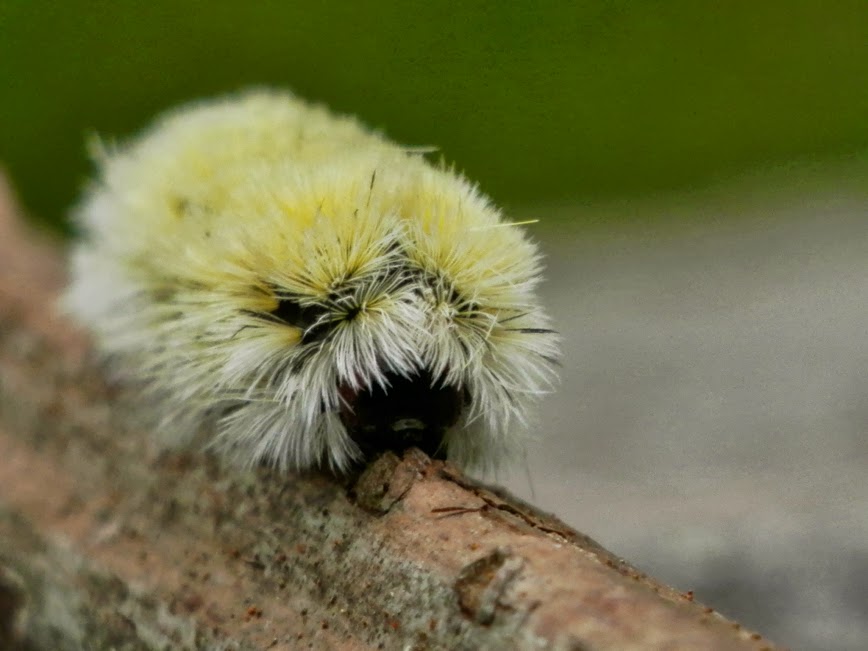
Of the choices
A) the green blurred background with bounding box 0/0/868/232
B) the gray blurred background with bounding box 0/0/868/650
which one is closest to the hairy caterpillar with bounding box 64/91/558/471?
the gray blurred background with bounding box 0/0/868/650

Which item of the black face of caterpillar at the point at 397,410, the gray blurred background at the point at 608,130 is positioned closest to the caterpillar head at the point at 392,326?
the black face of caterpillar at the point at 397,410

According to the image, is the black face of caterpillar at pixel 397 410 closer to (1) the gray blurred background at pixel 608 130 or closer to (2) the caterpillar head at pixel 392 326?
(2) the caterpillar head at pixel 392 326

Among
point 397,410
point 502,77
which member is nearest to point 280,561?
point 397,410

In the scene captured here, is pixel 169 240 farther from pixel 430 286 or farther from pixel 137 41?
pixel 137 41

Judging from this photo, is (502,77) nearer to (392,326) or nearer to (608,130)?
(608,130)

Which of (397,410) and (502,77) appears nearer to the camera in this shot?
(397,410)

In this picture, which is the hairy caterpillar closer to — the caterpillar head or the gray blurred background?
the caterpillar head
